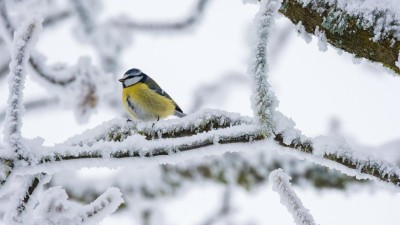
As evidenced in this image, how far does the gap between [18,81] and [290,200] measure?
1.99ft

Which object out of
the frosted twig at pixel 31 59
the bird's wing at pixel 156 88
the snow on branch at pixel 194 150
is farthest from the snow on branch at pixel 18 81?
the bird's wing at pixel 156 88

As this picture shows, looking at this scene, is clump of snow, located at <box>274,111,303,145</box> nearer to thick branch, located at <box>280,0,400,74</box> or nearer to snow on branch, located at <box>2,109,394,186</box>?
snow on branch, located at <box>2,109,394,186</box>

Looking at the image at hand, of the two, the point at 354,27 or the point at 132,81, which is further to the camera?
the point at 132,81

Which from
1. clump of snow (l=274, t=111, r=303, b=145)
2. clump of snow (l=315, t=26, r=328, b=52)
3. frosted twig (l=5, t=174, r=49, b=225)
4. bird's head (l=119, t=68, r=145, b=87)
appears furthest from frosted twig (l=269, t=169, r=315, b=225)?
bird's head (l=119, t=68, r=145, b=87)

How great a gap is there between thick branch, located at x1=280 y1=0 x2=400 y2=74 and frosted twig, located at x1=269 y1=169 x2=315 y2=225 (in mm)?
340

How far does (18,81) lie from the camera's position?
1.23 metres

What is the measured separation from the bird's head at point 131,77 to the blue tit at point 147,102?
54mm

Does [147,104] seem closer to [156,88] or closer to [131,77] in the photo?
[156,88]

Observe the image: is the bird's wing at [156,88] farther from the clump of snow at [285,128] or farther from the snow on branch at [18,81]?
the clump of snow at [285,128]

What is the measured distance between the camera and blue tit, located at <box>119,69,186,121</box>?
365cm

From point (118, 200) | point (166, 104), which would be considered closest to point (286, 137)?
point (118, 200)

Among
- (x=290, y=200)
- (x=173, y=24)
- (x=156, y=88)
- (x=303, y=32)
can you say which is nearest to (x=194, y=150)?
(x=290, y=200)

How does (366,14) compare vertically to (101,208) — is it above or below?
above

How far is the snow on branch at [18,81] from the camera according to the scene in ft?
3.97
